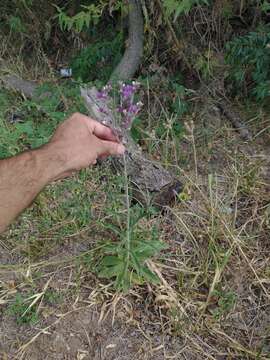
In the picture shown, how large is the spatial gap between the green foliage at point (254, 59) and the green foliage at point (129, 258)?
1.60m

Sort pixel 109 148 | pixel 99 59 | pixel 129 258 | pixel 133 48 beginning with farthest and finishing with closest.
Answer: pixel 99 59
pixel 133 48
pixel 129 258
pixel 109 148

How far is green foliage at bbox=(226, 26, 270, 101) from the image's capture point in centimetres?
334

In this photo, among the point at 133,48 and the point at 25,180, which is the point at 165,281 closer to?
the point at 25,180

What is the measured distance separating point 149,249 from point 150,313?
309mm

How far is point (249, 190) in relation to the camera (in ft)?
9.42

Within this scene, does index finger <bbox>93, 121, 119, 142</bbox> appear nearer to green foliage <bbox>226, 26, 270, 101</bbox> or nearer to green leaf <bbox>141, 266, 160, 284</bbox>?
green leaf <bbox>141, 266, 160, 284</bbox>

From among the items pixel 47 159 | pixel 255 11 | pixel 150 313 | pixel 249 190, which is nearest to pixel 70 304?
pixel 150 313

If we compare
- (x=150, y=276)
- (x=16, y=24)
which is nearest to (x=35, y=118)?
(x=16, y=24)

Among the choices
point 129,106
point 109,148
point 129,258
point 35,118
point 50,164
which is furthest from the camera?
point 35,118

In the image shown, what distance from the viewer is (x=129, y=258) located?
225 centimetres

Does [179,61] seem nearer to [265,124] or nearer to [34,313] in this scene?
[265,124]

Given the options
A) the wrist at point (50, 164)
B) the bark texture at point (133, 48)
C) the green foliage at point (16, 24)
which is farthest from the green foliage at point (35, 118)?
the wrist at point (50, 164)

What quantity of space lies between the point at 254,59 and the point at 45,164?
84.7 inches

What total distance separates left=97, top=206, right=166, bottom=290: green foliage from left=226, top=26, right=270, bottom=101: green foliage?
1.60 metres
